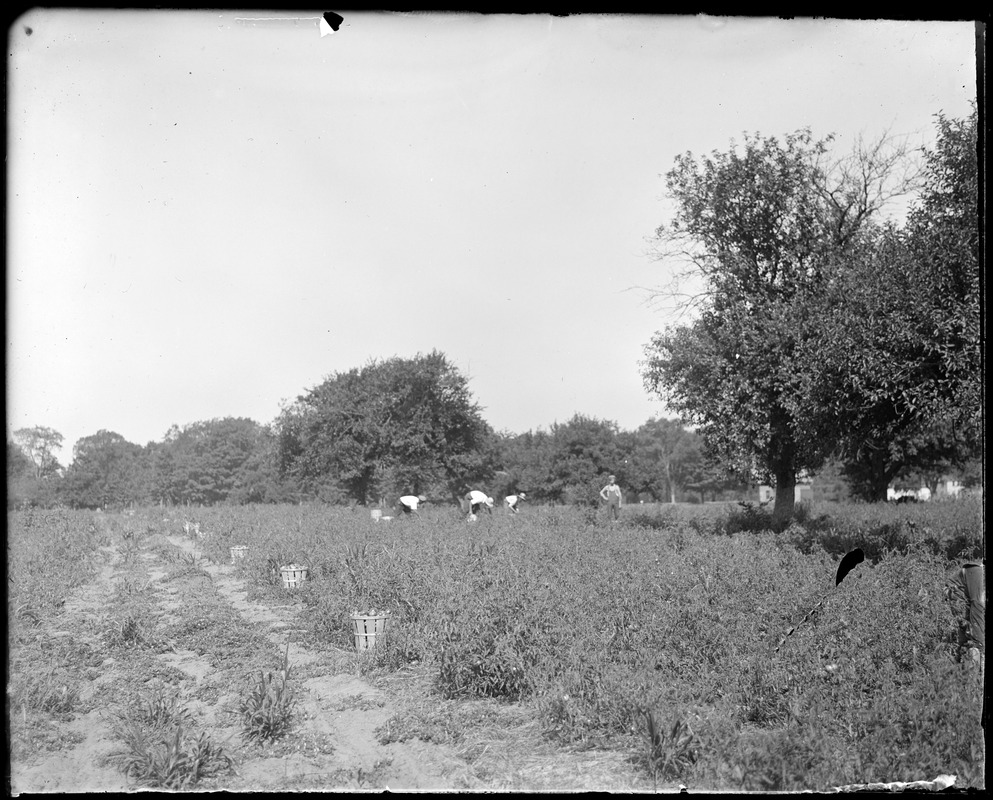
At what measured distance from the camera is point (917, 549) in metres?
10.2

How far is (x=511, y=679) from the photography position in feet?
18.2

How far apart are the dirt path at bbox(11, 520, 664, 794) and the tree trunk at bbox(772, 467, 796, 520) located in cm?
1430

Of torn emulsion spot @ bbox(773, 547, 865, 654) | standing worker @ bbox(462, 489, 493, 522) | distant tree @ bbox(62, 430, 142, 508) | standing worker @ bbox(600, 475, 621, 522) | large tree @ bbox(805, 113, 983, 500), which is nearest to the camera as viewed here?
torn emulsion spot @ bbox(773, 547, 865, 654)

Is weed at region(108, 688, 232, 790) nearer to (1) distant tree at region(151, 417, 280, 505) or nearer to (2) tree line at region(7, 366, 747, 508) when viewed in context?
(2) tree line at region(7, 366, 747, 508)

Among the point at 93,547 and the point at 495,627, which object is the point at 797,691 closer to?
the point at 495,627

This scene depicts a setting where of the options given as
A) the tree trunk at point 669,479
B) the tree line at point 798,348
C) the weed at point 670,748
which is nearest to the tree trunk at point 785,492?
the tree line at point 798,348

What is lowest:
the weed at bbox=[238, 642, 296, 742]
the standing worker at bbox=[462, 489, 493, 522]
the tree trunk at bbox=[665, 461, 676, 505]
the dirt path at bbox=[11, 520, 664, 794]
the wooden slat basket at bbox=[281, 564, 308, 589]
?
the dirt path at bbox=[11, 520, 664, 794]

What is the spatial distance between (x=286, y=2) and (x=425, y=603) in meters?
5.75

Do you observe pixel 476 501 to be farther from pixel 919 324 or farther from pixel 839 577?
pixel 839 577

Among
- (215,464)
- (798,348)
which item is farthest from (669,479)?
(798,348)

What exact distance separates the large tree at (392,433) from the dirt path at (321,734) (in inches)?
1231

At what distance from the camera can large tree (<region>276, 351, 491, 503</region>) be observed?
3912 cm

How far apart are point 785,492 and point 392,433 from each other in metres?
23.5

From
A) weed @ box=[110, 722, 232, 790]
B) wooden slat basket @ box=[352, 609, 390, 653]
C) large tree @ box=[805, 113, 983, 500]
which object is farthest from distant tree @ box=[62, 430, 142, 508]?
weed @ box=[110, 722, 232, 790]
